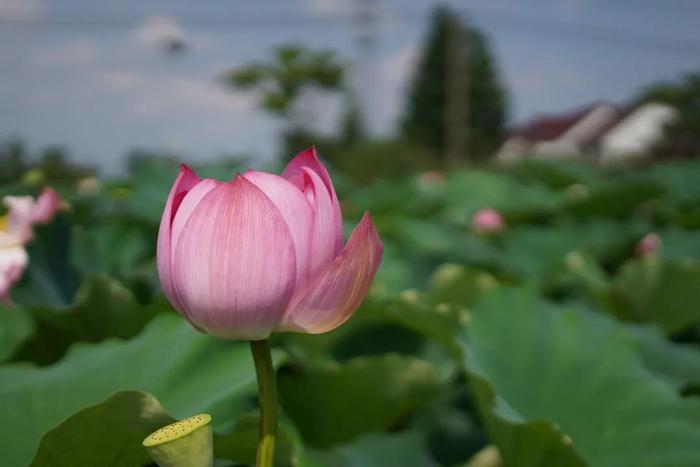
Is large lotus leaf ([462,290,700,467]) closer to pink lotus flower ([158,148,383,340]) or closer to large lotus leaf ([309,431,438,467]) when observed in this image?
large lotus leaf ([309,431,438,467])

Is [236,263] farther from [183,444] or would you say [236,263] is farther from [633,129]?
[633,129]

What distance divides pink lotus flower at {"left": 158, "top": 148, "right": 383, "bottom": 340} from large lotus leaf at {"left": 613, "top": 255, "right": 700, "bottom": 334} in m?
0.81

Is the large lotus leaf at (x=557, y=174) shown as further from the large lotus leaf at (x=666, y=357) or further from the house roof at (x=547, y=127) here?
the house roof at (x=547, y=127)

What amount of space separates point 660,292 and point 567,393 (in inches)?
18.4

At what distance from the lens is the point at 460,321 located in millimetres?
→ 823

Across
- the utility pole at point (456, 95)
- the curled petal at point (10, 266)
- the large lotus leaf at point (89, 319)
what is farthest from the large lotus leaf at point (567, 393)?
the utility pole at point (456, 95)

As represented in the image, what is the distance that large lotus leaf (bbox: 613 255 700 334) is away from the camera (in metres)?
1.11

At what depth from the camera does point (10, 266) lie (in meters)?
0.88

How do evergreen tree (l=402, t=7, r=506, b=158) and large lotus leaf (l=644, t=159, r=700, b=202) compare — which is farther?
evergreen tree (l=402, t=7, r=506, b=158)

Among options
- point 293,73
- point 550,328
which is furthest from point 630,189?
point 293,73

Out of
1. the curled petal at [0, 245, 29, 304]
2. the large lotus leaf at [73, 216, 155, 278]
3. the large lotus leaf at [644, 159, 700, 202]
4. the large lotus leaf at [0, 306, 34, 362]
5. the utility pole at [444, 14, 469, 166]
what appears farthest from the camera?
the utility pole at [444, 14, 469, 166]

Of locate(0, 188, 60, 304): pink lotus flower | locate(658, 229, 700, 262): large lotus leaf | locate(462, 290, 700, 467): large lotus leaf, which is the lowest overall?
locate(658, 229, 700, 262): large lotus leaf

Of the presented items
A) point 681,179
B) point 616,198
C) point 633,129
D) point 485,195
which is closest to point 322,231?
point 616,198

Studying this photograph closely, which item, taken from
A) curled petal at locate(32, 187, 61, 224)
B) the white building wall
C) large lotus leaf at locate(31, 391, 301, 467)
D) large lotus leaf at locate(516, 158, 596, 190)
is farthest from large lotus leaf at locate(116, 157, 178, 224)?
the white building wall
